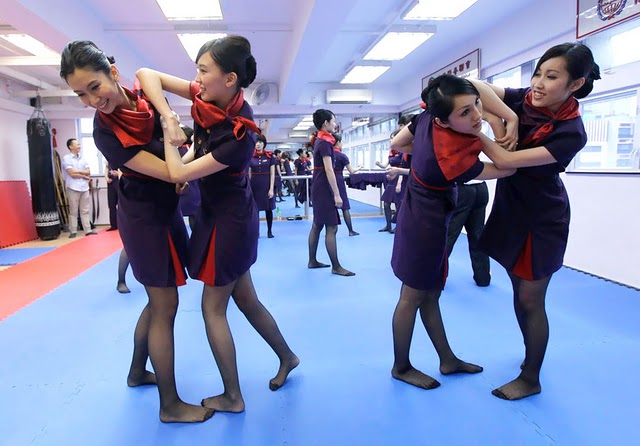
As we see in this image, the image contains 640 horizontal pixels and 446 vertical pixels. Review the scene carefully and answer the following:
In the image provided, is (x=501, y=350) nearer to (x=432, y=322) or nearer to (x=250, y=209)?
(x=432, y=322)

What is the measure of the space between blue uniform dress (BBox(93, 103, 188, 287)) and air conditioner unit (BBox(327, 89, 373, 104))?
8.40 m

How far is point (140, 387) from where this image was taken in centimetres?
213

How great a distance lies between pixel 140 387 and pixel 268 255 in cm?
309

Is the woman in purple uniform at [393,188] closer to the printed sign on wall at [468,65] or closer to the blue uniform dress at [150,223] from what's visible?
the printed sign on wall at [468,65]

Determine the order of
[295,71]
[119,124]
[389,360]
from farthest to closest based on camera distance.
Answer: [295,71], [389,360], [119,124]

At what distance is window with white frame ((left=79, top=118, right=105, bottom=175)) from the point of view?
10469mm

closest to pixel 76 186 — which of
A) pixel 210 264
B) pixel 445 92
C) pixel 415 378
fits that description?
pixel 210 264

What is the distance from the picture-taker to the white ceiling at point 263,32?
14.8 feet

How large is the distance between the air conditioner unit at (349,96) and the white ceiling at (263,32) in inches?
16.0

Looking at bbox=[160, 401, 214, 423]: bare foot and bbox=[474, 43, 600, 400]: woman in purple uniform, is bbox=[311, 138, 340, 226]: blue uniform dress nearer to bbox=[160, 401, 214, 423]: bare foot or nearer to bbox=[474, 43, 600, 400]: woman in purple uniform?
bbox=[474, 43, 600, 400]: woman in purple uniform

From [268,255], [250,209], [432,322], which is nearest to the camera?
[250,209]

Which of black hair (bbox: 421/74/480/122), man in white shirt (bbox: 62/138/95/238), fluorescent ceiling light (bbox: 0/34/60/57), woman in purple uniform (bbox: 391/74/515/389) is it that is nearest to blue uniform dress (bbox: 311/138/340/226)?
woman in purple uniform (bbox: 391/74/515/389)

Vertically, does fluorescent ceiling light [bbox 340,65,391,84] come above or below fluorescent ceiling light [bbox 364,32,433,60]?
above

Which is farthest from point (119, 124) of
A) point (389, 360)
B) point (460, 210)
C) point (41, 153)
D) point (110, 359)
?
point (41, 153)
